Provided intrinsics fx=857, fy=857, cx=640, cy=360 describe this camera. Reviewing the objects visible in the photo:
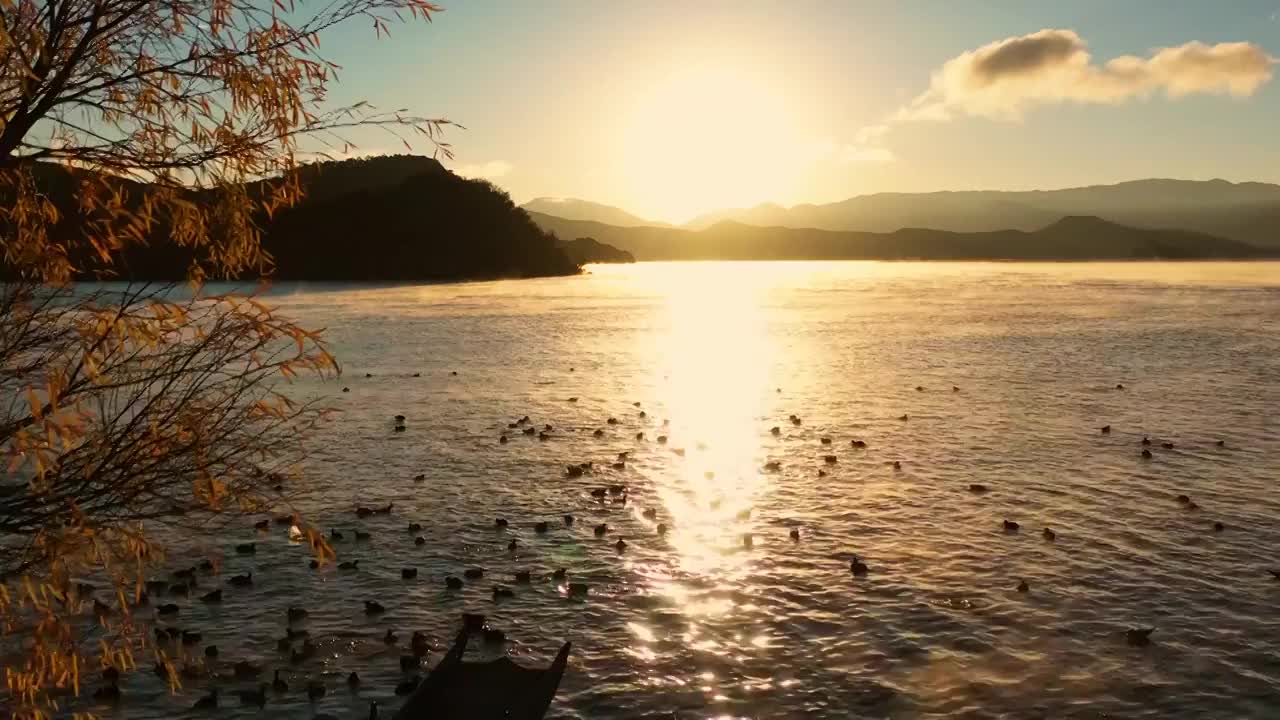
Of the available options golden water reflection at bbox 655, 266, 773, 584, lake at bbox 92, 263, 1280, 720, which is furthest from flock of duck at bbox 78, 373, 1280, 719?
golden water reflection at bbox 655, 266, 773, 584

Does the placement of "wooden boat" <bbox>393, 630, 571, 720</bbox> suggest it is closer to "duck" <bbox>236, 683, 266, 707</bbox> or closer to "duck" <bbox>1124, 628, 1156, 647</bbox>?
"duck" <bbox>236, 683, 266, 707</bbox>

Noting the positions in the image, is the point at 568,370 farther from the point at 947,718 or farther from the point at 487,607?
the point at 947,718

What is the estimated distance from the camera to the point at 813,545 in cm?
1802

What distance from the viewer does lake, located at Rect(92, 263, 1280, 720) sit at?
40.1 feet

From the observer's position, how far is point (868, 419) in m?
32.5

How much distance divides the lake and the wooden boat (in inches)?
52.7

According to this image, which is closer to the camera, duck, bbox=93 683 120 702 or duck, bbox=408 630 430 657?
duck, bbox=93 683 120 702

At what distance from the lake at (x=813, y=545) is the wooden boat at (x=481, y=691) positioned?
4.39 ft

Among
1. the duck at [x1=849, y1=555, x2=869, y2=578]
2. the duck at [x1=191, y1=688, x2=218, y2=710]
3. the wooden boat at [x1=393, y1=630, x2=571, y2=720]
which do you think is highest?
the wooden boat at [x1=393, y1=630, x2=571, y2=720]

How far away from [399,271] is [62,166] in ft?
630

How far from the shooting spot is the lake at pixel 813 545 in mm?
12211

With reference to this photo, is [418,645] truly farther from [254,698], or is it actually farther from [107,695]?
[107,695]

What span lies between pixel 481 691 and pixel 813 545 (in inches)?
372

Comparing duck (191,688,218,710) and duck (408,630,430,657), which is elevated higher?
duck (408,630,430,657)
